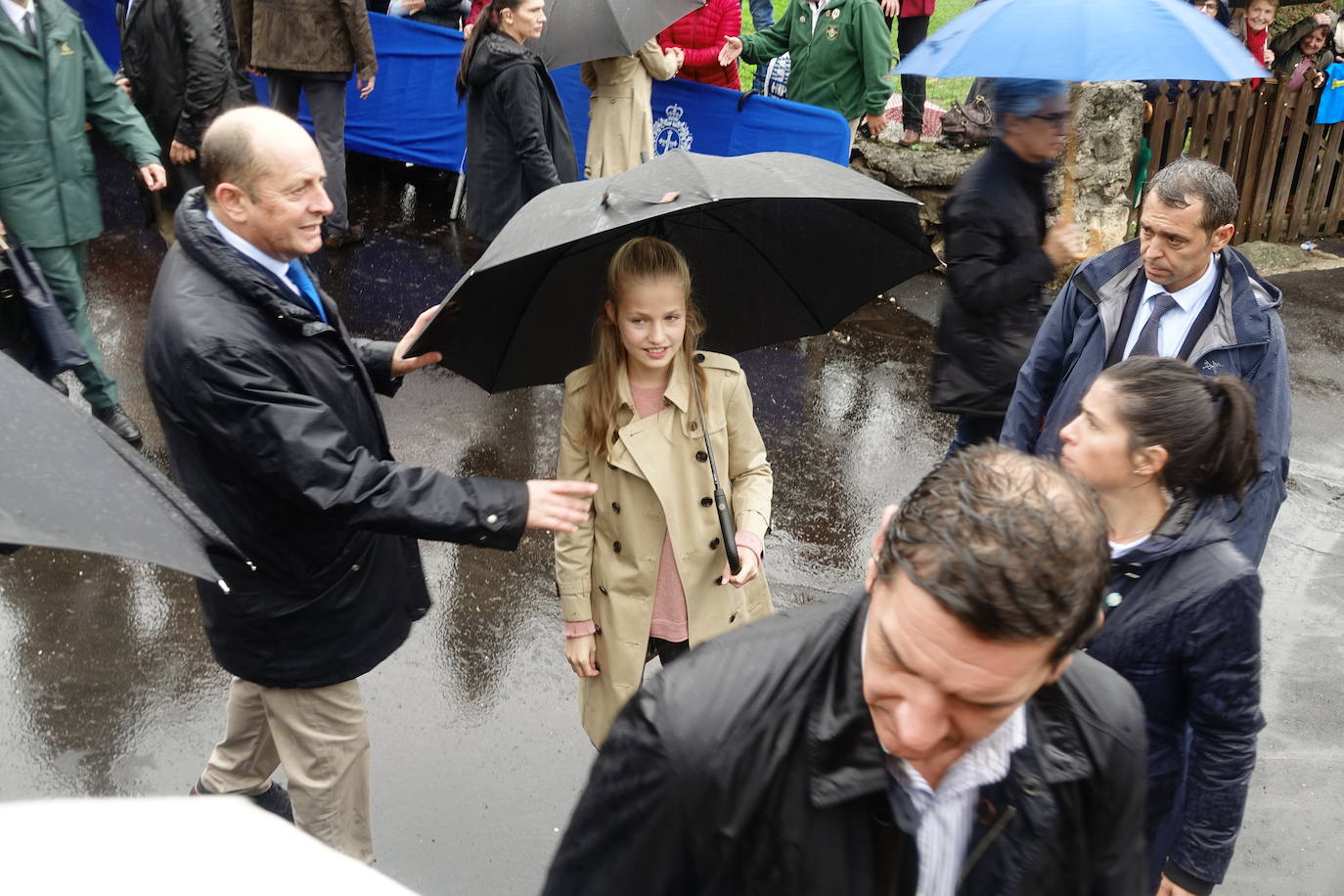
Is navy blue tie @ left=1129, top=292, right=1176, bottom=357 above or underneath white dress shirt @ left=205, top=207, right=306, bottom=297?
underneath

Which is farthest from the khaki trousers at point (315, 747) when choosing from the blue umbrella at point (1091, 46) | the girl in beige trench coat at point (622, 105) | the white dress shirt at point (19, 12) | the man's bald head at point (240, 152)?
the girl in beige trench coat at point (622, 105)

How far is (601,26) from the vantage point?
716 cm

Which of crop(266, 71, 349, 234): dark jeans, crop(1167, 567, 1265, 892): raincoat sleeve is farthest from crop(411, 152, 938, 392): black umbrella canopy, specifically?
crop(266, 71, 349, 234): dark jeans

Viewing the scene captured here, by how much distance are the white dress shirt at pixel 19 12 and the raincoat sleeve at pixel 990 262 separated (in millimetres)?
3962

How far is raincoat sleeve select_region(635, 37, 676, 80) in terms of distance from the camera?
776 cm

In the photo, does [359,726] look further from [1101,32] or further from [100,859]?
[1101,32]

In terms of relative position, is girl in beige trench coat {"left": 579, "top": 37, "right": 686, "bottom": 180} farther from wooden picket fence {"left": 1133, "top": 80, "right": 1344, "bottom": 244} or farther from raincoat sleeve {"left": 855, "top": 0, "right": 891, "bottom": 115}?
wooden picket fence {"left": 1133, "top": 80, "right": 1344, "bottom": 244}

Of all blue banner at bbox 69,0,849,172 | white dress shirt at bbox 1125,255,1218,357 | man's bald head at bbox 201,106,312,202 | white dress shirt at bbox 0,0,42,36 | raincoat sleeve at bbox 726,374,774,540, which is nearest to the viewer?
man's bald head at bbox 201,106,312,202

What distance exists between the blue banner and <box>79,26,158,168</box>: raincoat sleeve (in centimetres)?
292

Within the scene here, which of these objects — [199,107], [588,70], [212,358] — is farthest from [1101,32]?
[199,107]

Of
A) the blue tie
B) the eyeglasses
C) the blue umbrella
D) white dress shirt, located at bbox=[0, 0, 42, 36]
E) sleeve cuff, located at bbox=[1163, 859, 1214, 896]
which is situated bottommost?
sleeve cuff, located at bbox=[1163, 859, 1214, 896]

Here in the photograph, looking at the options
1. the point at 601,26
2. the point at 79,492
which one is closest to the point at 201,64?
the point at 601,26

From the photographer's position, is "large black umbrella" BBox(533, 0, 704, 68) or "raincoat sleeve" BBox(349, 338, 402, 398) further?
"large black umbrella" BBox(533, 0, 704, 68)

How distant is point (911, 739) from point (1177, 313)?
280 cm
